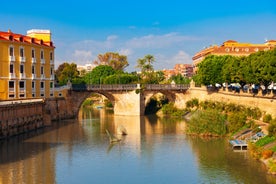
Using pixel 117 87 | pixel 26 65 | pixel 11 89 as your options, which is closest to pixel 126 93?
pixel 117 87

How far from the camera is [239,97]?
236ft

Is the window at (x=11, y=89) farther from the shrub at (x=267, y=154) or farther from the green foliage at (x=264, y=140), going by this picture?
the shrub at (x=267, y=154)

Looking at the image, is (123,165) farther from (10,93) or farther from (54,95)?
(54,95)

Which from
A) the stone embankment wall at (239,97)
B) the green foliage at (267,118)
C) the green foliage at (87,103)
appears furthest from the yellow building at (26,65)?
the green foliage at (87,103)

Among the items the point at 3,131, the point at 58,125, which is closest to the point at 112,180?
the point at 3,131

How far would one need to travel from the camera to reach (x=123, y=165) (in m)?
43.3

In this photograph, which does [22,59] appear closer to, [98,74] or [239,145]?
[239,145]

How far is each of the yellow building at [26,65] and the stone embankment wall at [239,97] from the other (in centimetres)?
3218

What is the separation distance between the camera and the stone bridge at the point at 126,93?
89125mm

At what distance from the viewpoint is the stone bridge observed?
89.1m

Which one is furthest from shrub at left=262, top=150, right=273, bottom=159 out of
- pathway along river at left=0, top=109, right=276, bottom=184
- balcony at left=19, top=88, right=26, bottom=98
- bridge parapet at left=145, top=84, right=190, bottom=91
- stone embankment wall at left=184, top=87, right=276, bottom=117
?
bridge parapet at left=145, top=84, right=190, bottom=91

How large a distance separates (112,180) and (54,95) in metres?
47.2

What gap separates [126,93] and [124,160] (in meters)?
47.7

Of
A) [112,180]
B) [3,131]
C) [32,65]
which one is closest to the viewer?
[112,180]
